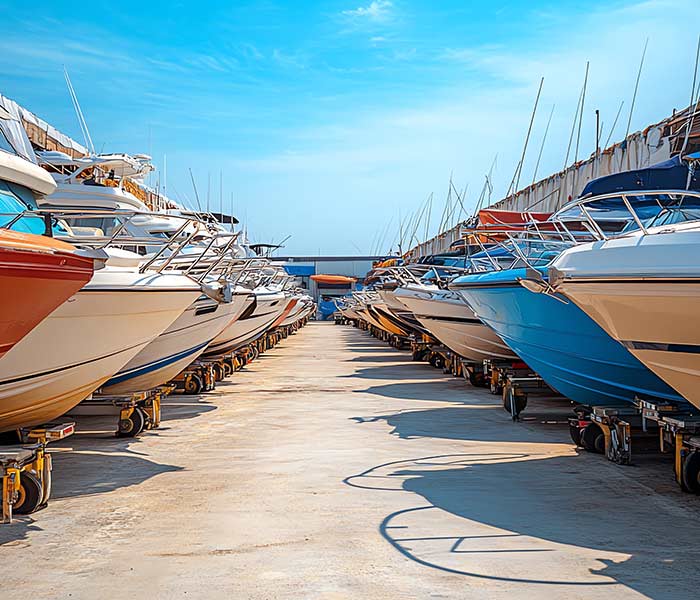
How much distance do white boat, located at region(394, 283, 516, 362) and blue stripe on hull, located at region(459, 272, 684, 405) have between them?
248 centimetres

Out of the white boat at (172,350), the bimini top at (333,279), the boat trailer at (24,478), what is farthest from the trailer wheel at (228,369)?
the bimini top at (333,279)

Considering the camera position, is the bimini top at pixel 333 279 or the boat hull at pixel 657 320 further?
the bimini top at pixel 333 279

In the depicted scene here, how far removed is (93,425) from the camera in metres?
9.29

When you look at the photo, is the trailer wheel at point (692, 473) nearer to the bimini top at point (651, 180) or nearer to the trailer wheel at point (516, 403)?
the trailer wheel at point (516, 403)

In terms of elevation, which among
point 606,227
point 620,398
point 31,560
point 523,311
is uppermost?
point 606,227

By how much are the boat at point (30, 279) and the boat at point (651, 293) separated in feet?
10.5

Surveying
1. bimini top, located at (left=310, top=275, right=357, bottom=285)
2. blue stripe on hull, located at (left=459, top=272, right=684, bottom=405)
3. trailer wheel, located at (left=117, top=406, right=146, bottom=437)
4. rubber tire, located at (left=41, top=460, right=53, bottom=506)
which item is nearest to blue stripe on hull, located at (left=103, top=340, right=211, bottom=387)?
trailer wheel, located at (left=117, top=406, right=146, bottom=437)

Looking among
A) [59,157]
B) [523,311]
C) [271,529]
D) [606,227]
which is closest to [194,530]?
[271,529]

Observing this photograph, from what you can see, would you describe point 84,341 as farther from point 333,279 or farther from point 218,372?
point 333,279

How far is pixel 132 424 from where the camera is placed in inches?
334

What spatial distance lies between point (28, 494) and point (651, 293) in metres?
3.91

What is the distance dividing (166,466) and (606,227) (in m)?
5.55

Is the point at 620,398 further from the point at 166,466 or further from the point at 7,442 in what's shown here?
the point at 7,442

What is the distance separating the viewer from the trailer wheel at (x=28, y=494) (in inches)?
214
